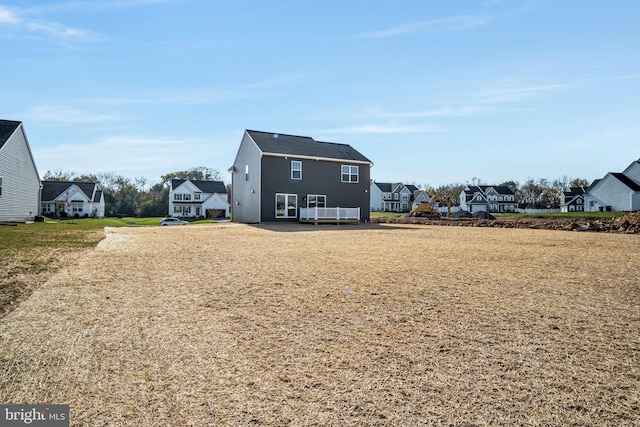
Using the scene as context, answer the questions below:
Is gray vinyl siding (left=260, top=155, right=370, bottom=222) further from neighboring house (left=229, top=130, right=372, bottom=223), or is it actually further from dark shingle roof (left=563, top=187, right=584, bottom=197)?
dark shingle roof (left=563, top=187, right=584, bottom=197)

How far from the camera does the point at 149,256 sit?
8.07 m

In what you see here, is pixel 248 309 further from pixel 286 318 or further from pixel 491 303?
pixel 491 303

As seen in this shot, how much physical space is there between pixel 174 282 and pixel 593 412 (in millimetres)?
5224

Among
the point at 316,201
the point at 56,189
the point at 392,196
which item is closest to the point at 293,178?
the point at 316,201

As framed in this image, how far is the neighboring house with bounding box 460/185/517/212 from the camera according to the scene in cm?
7131

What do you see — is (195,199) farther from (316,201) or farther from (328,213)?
(328,213)

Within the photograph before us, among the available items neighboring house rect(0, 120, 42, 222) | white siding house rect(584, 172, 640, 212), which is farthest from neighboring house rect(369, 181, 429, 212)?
neighboring house rect(0, 120, 42, 222)

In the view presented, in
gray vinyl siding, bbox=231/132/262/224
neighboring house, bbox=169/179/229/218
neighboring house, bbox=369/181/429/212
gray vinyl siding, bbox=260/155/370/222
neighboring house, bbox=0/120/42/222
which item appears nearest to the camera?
neighboring house, bbox=0/120/42/222

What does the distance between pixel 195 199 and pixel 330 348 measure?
5608 centimetres

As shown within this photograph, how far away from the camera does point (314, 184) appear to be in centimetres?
2464

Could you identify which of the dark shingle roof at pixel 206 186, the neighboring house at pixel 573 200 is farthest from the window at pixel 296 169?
the neighboring house at pixel 573 200

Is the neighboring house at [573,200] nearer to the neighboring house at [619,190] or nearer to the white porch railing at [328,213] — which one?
the neighboring house at [619,190]

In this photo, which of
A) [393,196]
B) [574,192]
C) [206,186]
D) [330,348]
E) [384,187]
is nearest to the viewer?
[330,348]

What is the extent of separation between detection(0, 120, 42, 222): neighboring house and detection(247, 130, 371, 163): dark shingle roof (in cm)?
1391
